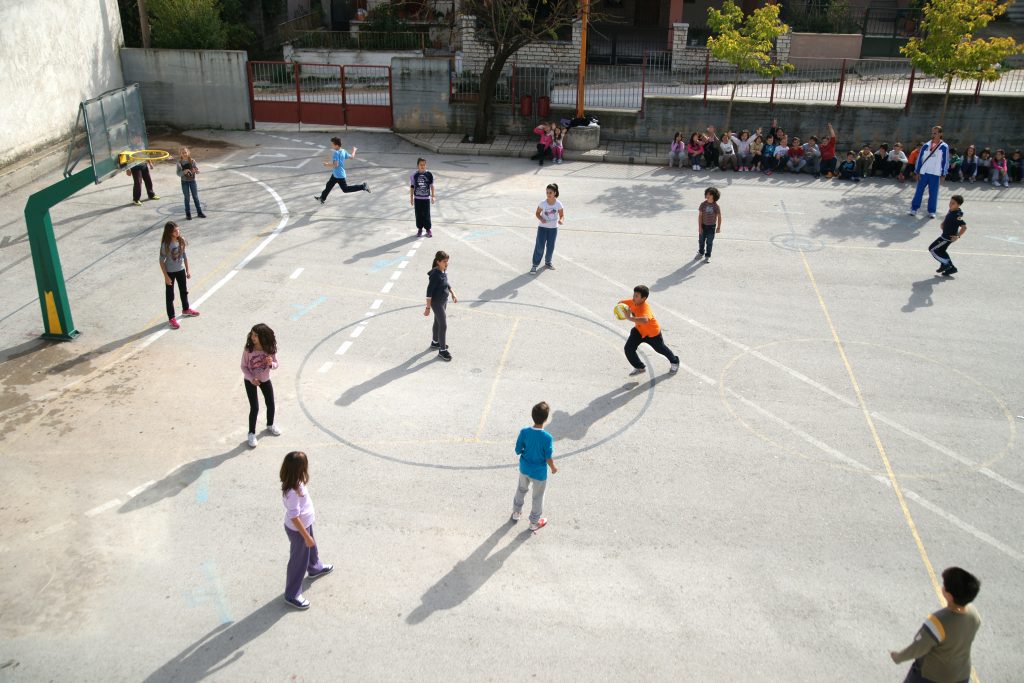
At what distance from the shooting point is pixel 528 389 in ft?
37.0

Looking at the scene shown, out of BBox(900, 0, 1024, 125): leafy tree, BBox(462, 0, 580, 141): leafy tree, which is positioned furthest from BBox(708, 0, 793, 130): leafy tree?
BBox(462, 0, 580, 141): leafy tree

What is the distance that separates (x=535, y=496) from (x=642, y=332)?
3.72m

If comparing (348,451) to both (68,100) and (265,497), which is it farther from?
(68,100)

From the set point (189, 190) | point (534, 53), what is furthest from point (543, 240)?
point (534, 53)

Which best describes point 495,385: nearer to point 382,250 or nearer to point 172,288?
point 172,288

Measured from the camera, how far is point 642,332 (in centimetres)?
1128

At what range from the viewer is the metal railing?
3244 centimetres

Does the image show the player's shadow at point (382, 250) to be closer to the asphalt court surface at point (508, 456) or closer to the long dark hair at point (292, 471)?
the asphalt court surface at point (508, 456)

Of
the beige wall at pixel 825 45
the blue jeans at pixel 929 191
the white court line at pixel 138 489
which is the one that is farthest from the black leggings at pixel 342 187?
the beige wall at pixel 825 45

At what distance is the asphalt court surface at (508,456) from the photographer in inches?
286

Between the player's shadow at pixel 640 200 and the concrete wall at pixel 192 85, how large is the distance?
13.1 m

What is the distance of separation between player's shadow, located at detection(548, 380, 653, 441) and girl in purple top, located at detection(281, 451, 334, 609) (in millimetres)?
3761

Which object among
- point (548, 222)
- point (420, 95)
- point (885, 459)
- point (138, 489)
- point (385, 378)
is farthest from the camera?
point (420, 95)

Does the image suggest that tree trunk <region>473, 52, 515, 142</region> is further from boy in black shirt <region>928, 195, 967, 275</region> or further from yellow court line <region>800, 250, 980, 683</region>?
Result: boy in black shirt <region>928, 195, 967, 275</region>
